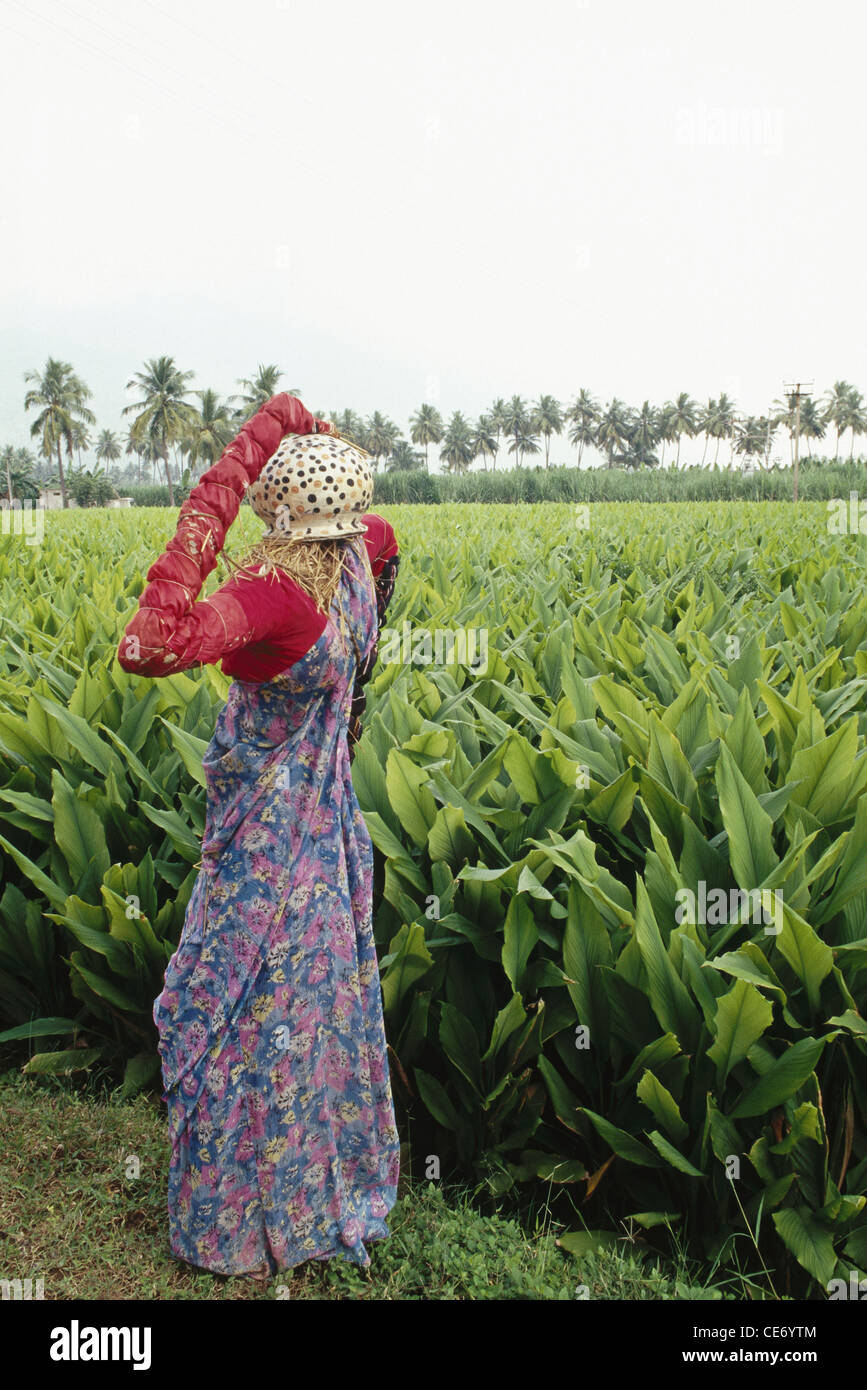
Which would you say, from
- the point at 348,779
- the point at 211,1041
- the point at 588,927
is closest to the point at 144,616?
the point at 348,779

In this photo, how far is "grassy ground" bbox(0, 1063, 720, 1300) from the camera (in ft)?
7.17

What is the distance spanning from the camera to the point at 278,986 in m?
2.03

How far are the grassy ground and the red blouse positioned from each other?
143 cm

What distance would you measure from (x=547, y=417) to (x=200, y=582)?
378 feet

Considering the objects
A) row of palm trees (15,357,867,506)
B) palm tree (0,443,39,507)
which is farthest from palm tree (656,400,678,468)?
palm tree (0,443,39,507)

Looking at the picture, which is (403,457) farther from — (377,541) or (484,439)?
(377,541)

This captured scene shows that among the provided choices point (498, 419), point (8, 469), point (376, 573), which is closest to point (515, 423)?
point (498, 419)

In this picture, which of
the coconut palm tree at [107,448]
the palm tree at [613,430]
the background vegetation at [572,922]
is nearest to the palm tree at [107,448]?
the coconut palm tree at [107,448]

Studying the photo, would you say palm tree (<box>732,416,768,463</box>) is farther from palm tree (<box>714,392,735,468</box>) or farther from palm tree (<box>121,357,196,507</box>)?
palm tree (<box>121,357,196,507</box>)

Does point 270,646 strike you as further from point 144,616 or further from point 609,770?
point 609,770

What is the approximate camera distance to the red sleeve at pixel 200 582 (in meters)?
1.60

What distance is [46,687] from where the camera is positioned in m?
3.47

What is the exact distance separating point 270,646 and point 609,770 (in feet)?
4.52

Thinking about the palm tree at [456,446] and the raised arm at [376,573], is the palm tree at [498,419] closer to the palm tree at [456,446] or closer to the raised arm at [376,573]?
the palm tree at [456,446]
